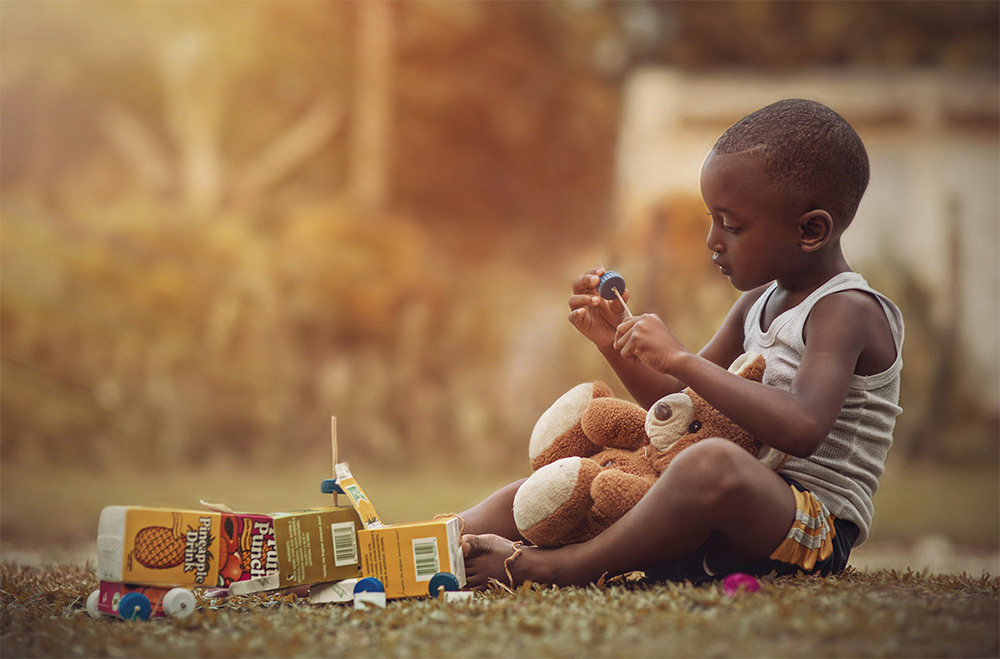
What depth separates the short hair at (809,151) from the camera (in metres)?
1.11

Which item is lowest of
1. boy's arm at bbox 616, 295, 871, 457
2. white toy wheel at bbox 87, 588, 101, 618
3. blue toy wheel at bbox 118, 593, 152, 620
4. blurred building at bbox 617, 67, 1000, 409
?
blue toy wheel at bbox 118, 593, 152, 620

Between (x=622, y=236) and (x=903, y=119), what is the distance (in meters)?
1.24

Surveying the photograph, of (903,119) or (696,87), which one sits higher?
(696,87)

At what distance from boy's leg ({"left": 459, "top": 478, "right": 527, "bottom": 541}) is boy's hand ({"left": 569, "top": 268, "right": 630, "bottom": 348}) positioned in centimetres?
26

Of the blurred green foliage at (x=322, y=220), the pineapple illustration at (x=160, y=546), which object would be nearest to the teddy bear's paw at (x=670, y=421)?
the pineapple illustration at (x=160, y=546)

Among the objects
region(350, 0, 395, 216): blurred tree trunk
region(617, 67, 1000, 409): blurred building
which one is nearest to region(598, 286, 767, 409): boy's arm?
region(617, 67, 1000, 409): blurred building

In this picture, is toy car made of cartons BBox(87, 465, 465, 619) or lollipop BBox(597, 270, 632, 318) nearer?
toy car made of cartons BBox(87, 465, 465, 619)

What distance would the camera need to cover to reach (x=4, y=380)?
3.14 metres

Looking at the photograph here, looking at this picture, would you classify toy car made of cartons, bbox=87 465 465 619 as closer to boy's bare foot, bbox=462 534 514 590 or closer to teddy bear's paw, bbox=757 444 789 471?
boy's bare foot, bbox=462 534 514 590

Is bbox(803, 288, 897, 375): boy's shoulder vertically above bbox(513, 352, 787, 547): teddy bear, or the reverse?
bbox(803, 288, 897, 375): boy's shoulder

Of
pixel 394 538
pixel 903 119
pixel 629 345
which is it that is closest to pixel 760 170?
pixel 629 345

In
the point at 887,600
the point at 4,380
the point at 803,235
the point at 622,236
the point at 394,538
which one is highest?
the point at 622,236

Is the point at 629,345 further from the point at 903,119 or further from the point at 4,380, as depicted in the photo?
the point at 4,380

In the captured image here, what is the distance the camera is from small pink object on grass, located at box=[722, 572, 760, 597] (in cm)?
99
